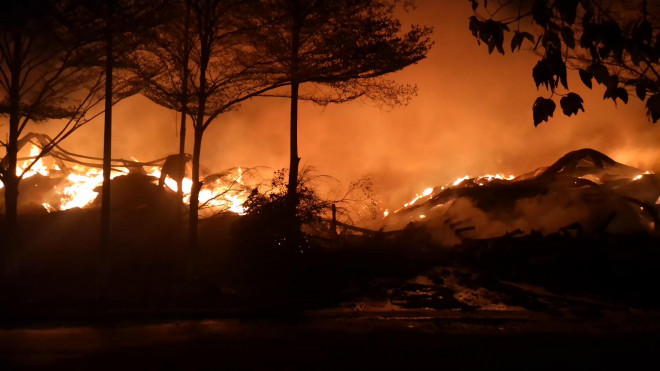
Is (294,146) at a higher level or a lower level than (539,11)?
higher

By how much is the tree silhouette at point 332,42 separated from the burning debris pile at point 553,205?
19.9 feet

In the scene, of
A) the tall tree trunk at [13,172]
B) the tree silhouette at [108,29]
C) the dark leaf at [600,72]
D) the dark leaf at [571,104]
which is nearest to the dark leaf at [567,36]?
the dark leaf at [600,72]

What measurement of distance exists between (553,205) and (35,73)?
49.5ft

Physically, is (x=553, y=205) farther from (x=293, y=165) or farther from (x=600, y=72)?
(x=600, y=72)

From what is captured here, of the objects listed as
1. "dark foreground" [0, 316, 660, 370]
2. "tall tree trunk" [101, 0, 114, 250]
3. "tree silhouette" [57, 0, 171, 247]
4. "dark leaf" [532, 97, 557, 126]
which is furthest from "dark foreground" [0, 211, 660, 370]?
"dark leaf" [532, 97, 557, 126]

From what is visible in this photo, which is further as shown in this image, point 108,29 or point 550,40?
point 108,29

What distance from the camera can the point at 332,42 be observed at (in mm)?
18234

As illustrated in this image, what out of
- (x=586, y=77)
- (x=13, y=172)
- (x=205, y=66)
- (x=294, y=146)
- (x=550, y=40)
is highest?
(x=205, y=66)

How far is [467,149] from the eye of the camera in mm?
29984

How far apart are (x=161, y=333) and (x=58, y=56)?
964 centimetres

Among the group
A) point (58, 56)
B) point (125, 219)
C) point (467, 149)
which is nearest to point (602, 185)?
point (467, 149)

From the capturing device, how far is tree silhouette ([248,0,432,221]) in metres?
18.1

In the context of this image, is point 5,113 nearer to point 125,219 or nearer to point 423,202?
point 125,219

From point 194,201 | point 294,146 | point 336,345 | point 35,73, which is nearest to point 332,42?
point 294,146
